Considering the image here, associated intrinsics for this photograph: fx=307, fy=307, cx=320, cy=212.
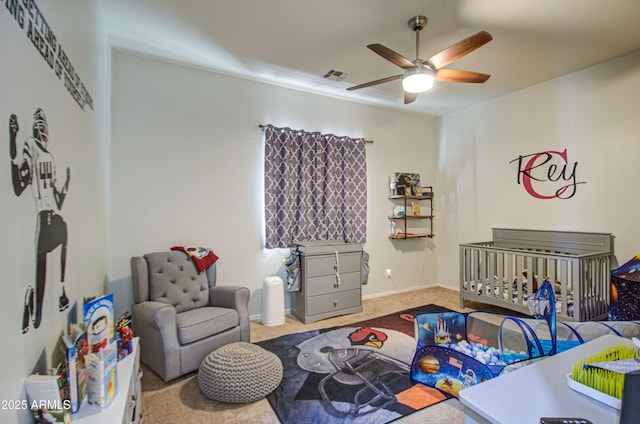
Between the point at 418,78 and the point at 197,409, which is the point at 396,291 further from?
the point at 197,409

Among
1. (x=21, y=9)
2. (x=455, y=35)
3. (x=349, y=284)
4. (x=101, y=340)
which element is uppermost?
(x=455, y=35)

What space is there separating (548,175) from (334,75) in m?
2.76

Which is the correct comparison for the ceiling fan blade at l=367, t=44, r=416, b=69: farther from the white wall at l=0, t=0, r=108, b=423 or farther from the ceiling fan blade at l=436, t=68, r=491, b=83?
the white wall at l=0, t=0, r=108, b=423

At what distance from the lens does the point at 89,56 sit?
1992 mm

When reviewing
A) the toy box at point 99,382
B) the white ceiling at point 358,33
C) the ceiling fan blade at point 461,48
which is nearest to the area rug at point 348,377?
the toy box at point 99,382

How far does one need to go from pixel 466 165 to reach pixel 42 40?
4632 millimetres

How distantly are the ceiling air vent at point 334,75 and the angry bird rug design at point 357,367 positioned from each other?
2709mm

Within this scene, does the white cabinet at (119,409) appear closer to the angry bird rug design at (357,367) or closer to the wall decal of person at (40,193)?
the wall decal of person at (40,193)

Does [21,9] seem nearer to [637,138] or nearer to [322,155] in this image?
[322,155]

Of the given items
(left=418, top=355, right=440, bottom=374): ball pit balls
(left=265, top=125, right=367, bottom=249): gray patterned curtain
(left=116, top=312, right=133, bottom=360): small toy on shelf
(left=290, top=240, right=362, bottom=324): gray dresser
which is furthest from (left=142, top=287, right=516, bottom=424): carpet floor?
(left=265, top=125, right=367, bottom=249): gray patterned curtain

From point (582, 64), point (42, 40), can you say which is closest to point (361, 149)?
point (582, 64)

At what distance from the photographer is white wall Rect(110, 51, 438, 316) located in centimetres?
291

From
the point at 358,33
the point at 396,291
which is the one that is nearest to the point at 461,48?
the point at 358,33

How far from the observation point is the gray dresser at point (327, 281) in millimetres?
3367
